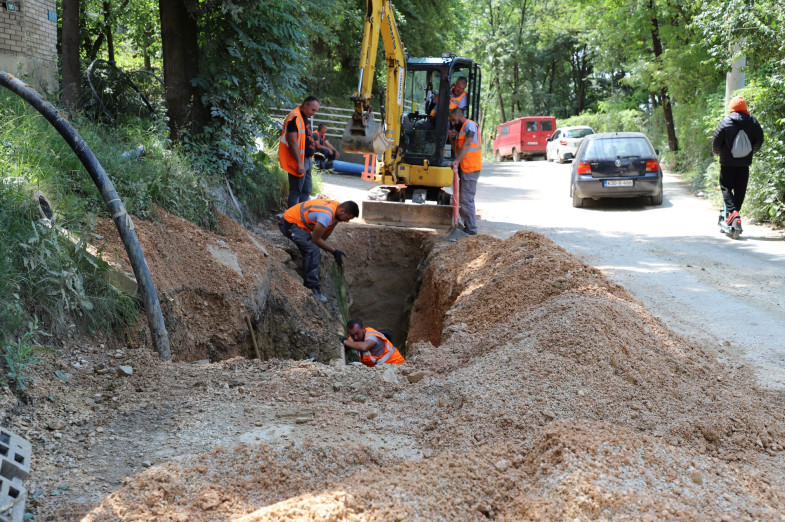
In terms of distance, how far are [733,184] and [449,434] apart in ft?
29.8

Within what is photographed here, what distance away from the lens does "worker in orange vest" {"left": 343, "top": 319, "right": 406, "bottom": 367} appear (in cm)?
734

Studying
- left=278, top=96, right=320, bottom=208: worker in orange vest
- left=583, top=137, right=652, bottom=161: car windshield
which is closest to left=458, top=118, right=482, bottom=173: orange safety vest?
left=278, top=96, right=320, bottom=208: worker in orange vest

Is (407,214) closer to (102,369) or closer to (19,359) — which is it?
(102,369)

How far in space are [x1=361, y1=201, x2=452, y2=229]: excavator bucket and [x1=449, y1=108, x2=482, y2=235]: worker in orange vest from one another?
305mm

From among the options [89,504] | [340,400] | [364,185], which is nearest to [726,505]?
[340,400]

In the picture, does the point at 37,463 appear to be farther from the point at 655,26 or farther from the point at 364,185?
the point at 655,26

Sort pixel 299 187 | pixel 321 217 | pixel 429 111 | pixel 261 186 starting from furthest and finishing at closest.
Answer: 1. pixel 429 111
2. pixel 261 186
3. pixel 299 187
4. pixel 321 217

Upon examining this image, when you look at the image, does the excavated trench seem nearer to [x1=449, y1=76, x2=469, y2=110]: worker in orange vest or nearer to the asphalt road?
the asphalt road

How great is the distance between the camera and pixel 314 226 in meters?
8.94

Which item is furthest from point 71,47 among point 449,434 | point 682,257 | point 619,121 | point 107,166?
point 619,121

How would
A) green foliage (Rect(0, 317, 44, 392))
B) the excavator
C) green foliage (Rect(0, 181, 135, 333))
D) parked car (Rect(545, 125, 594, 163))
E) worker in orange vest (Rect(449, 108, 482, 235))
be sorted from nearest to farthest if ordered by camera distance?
1. green foliage (Rect(0, 317, 44, 392))
2. green foliage (Rect(0, 181, 135, 333))
3. worker in orange vest (Rect(449, 108, 482, 235))
4. the excavator
5. parked car (Rect(545, 125, 594, 163))

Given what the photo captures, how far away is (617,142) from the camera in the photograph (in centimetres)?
1480

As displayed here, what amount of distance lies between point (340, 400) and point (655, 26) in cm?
2159

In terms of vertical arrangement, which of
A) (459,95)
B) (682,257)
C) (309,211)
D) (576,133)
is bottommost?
(682,257)
